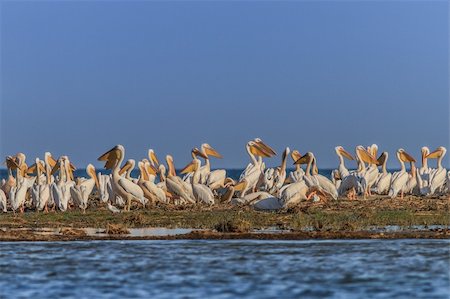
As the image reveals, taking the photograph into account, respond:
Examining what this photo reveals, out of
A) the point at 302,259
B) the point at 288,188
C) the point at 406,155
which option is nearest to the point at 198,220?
the point at 288,188

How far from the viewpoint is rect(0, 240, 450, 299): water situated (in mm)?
9289

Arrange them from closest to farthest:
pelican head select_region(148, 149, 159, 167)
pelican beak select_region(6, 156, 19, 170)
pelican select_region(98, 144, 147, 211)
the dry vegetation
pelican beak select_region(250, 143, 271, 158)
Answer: the dry vegetation < pelican select_region(98, 144, 147, 211) < pelican beak select_region(6, 156, 19, 170) < pelican beak select_region(250, 143, 271, 158) < pelican head select_region(148, 149, 159, 167)

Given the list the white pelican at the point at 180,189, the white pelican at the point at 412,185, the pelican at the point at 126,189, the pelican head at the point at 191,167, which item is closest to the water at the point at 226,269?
the pelican at the point at 126,189

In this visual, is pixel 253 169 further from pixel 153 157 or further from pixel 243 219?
pixel 243 219

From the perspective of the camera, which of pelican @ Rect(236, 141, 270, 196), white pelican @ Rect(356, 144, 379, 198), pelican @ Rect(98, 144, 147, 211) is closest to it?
pelican @ Rect(98, 144, 147, 211)

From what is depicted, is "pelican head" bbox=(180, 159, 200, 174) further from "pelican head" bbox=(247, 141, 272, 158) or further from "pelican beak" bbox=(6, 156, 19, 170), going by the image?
"pelican beak" bbox=(6, 156, 19, 170)

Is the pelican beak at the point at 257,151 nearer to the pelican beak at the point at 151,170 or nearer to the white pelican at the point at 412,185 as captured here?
the pelican beak at the point at 151,170

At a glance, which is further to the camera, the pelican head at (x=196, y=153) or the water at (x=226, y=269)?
the pelican head at (x=196, y=153)

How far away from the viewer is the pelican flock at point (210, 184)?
59.5 feet

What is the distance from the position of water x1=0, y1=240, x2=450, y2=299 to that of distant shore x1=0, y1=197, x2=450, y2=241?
0.48 m

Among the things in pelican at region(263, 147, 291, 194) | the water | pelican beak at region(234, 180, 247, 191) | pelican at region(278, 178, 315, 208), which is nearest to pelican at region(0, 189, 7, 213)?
pelican beak at region(234, 180, 247, 191)

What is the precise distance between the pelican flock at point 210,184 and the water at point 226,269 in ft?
15.9

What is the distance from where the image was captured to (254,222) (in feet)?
49.8

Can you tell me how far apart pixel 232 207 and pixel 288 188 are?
1.96m
